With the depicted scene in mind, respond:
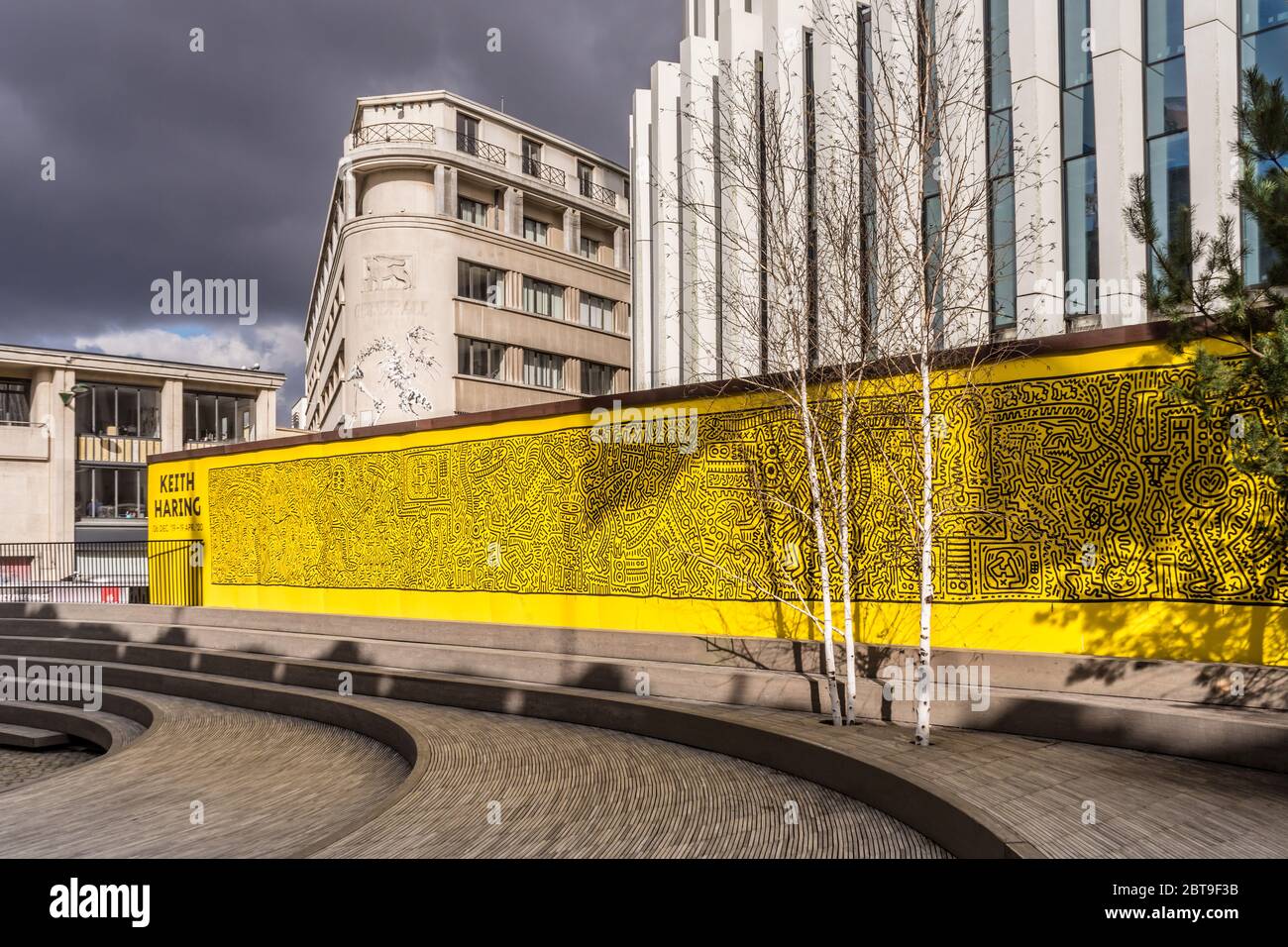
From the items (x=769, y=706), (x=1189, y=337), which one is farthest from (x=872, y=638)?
(x=1189, y=337)

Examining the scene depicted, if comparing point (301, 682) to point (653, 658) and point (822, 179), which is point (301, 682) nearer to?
point (653, 658)

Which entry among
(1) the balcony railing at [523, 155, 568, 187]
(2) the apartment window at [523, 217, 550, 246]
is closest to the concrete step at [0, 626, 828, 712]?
(2) the apartment window at [523, 217, 550, 246]

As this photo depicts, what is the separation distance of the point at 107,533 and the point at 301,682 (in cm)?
3160

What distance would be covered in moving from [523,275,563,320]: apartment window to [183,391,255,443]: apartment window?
1520 centimetres

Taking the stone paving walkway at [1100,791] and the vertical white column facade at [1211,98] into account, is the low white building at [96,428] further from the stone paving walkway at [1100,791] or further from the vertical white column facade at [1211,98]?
the stone paving walkway at [1100,791]

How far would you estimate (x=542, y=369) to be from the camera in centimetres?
3484

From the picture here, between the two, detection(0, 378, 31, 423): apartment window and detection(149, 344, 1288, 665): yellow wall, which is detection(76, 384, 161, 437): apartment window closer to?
detection(0, 378, 31, 423): apartment window

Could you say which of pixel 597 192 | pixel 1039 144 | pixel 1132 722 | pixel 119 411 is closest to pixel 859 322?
pixel 1132 722

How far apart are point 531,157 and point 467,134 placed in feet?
10.4

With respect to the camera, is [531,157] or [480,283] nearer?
[480,283]

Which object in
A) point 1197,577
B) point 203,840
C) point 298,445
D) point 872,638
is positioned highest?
point 298,445

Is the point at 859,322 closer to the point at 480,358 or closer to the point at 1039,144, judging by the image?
the point at 1039,144

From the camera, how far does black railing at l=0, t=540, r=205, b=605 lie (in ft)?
52.5

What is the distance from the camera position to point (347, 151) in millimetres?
33969
